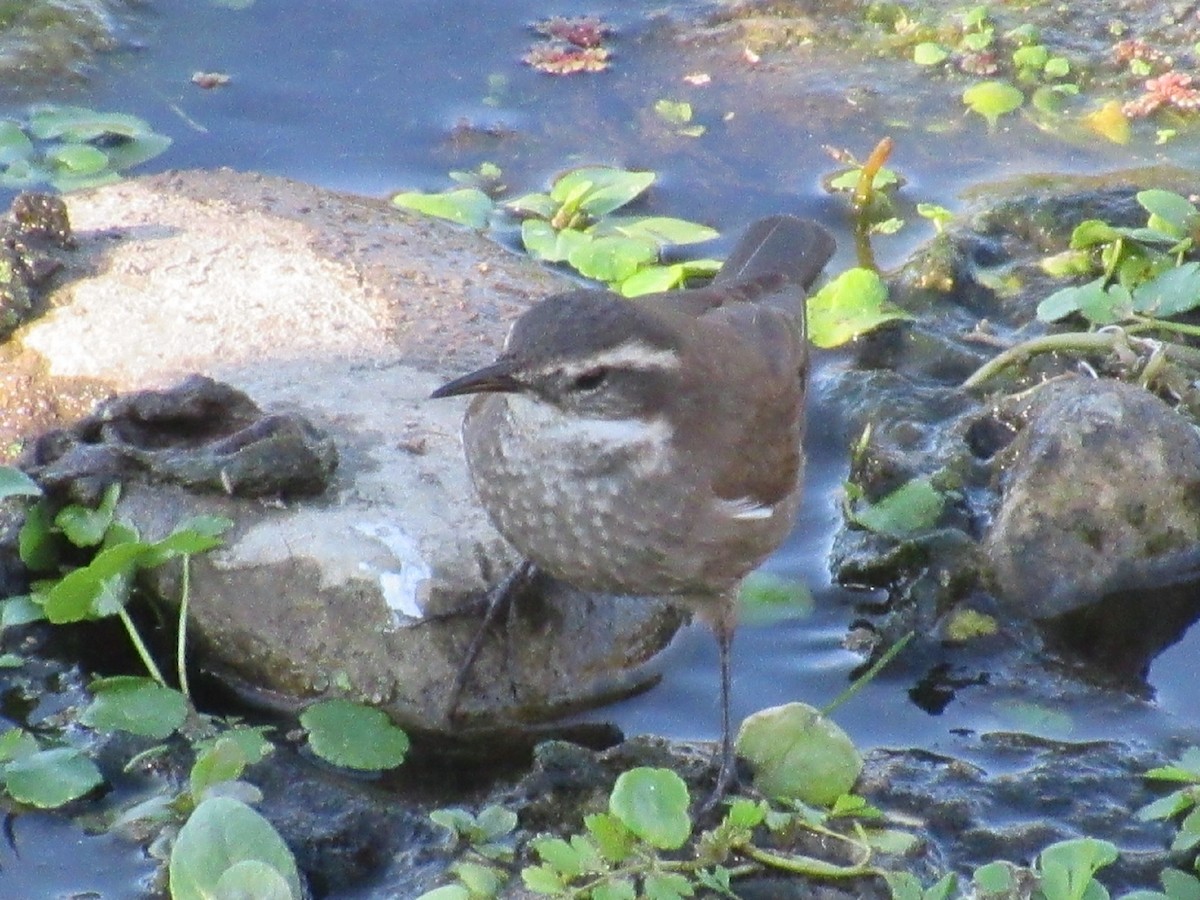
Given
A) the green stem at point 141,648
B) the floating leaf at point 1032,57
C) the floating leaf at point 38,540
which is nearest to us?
the green stem at point 141,648

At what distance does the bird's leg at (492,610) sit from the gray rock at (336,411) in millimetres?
37

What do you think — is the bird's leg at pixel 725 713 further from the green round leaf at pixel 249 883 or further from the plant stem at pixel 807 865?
the green round leaf at pixel 249 883

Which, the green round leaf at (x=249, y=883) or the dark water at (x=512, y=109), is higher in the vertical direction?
the dark water at (x=512, y=109)

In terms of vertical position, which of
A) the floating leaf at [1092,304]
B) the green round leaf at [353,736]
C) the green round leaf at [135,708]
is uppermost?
the floating leaf at [1092,304]

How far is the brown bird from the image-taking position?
4.66m

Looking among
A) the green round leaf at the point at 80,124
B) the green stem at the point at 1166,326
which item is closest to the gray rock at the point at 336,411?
the green round leaf at the point at 80,124

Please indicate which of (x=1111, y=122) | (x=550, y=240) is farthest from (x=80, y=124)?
(x=1111, y=122)

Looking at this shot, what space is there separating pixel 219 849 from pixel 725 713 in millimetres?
1469

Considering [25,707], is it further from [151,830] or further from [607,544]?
[607,544]

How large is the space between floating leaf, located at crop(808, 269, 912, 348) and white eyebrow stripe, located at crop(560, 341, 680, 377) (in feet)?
6.41

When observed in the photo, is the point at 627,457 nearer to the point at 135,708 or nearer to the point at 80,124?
the point at 135,708

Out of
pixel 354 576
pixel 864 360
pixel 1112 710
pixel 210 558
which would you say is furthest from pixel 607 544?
pixel 864 360

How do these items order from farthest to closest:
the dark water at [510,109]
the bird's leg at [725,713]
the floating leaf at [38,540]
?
the dark water at [510,109] < the floating leaf at [38,540] < the bird's leg at [725,713]

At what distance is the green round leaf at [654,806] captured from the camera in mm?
4289
